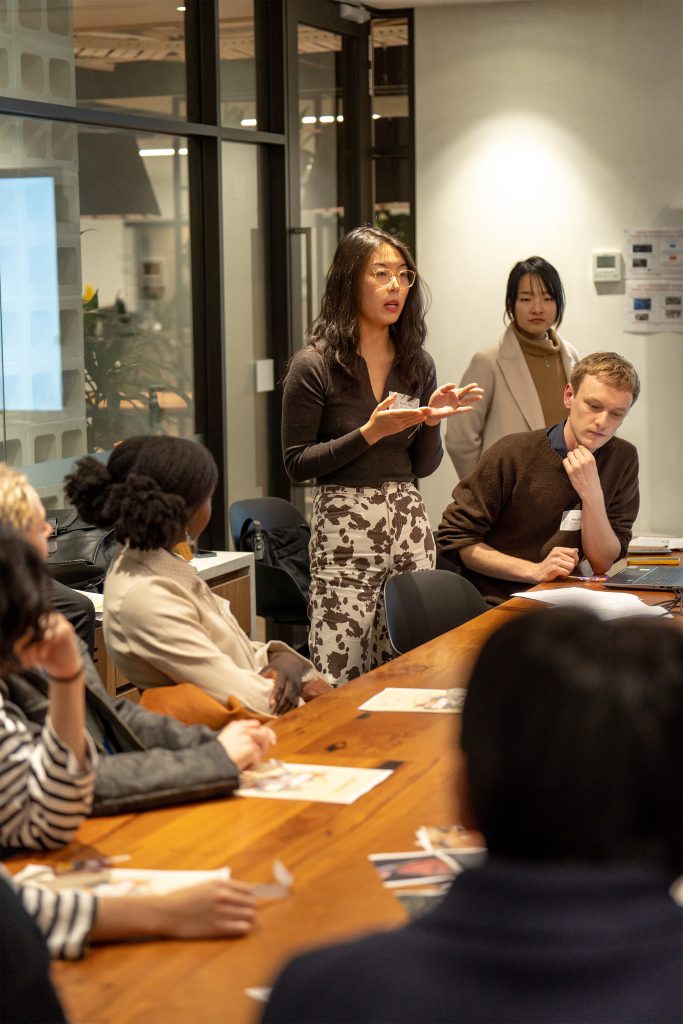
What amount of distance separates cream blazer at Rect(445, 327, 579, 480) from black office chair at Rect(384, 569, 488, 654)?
1.74 meters

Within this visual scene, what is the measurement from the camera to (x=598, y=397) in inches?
166

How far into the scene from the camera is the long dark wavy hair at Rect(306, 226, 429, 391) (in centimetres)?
417

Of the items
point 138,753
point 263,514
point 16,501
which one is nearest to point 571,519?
point 263,514

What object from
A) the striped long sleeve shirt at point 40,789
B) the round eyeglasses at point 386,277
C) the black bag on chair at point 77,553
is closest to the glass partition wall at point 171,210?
the black bag on chair at point 77,553

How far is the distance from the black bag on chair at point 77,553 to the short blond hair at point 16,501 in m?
2.30

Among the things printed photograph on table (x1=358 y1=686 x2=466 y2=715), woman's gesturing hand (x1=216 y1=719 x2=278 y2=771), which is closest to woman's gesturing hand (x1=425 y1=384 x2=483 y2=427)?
printed photograph on table (x1=358 y1=686 x2=466 y2=715)

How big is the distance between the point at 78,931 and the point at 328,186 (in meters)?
5.81

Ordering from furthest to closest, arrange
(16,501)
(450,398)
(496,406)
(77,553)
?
(496,406) < (77,553) < (450,398) < (16,501)

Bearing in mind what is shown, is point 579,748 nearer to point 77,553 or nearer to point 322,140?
point 77,553

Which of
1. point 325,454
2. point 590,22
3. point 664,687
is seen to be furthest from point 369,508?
point 590,22

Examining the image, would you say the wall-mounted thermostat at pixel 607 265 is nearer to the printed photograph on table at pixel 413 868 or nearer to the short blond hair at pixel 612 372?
the short blond hair at pixel 612 372

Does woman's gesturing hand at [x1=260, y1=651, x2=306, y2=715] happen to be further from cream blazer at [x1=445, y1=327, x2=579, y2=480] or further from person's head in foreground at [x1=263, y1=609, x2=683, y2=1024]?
cream blazer at [x1=445, y1=327, x2=579, y2=480]

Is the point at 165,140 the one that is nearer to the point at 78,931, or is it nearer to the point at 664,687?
the point at 78,931

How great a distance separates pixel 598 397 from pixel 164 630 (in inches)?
80.0
